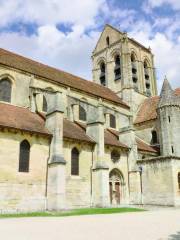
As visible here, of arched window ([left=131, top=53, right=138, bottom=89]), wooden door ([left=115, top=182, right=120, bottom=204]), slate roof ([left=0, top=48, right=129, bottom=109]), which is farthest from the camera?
arched window ([left=131, top=53, right=138, bottom=89])

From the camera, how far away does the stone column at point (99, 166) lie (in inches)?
811

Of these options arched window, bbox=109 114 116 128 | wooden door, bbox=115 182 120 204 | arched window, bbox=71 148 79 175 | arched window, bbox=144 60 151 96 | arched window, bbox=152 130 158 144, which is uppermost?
arched window, bbox=144 60 151 96

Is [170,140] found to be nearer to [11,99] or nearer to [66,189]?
[66,189]

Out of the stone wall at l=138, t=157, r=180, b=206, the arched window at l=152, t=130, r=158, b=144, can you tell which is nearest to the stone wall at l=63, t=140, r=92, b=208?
the stone wall at l=138, t=157, r=180, b=206

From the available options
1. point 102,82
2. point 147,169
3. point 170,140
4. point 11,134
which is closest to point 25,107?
point 11,134

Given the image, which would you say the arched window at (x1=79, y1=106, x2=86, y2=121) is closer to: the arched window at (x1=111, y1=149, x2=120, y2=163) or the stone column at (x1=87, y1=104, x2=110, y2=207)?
the stone column at (x1=87, y1=104, x2=110, y2=207)

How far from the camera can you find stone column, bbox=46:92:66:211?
1756cm

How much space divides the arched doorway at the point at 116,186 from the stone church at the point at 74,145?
83 millimetres

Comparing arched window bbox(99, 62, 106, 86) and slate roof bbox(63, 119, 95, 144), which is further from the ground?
arched window bbox(99, 62, 106, 86)

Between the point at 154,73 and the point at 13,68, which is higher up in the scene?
the point at 154,73

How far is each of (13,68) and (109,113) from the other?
10360mm

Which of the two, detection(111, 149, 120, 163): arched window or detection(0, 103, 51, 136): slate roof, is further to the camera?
detection(111, 149, 120, 163): arched window

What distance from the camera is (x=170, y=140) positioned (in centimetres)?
2644

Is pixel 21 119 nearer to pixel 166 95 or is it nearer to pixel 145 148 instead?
pixel 145 148
